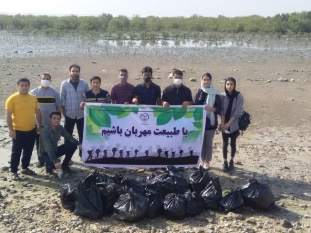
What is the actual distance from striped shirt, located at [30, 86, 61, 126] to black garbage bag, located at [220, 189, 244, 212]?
3229mm

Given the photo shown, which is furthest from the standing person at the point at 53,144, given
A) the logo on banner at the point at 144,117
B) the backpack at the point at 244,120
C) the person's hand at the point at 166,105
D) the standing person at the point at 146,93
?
the backpack at the point at 244,120

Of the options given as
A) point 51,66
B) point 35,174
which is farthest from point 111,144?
point 51,66

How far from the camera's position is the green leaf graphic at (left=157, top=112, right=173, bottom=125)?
22.9ft

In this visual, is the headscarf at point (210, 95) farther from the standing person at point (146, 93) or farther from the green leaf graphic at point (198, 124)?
the standing person at point (146, 93)

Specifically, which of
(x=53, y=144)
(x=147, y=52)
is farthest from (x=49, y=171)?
(x=147, y=52)

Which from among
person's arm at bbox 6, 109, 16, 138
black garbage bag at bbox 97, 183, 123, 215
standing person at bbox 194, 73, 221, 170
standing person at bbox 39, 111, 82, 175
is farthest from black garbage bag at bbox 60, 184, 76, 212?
standing person at bbox 194, 73, 221, 170

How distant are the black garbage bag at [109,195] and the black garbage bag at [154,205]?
426 millimetres

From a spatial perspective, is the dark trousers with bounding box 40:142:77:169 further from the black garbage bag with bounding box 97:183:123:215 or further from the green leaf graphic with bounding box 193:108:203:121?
the green leaf graphic with bounding box 193:108:203:121

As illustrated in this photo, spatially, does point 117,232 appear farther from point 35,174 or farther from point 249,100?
point 249,100

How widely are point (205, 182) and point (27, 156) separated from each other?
9.83 feet

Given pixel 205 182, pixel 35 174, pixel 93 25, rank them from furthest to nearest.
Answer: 1. pixel 93 25
2. pixel 35 174
3. pixel 205 182

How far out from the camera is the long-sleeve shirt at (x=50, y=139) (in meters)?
6.37

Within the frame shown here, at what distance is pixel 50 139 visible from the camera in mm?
6523

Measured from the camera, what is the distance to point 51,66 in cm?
2016
